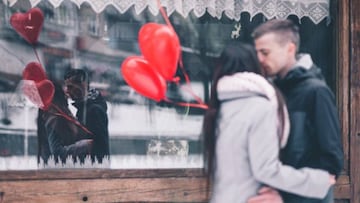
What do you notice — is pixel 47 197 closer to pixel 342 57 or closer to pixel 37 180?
pixel 37 180

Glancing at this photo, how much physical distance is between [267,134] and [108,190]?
1884 millimetres

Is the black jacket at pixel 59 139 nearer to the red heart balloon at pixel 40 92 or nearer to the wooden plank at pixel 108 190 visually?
the red heart balloon at pixel 40 92

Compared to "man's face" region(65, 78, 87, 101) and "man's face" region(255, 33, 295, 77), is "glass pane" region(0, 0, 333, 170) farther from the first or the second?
"man's face" region(255, 33, 295, 77)

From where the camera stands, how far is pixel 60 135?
4.75m

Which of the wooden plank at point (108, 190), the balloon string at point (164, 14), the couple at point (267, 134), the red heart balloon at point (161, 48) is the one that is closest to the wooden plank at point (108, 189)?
the wooden plank at point (108, 190)

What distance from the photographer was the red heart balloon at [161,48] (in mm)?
3975

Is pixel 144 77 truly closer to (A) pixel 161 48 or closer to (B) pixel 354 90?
(A) pixel 161 48

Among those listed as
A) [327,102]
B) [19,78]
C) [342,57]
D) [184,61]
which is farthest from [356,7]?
[19,78]

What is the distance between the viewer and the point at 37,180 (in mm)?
4613

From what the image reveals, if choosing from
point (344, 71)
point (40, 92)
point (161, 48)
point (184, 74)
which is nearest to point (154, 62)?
point (161, 48)

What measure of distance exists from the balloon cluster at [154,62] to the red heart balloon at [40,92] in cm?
76

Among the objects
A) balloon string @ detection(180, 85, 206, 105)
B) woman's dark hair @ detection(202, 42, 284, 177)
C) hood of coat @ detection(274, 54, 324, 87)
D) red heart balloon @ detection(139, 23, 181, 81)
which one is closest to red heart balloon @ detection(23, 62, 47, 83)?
red heart balloon @ detection(139, 23, 181, 81)

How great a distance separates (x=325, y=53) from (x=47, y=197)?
2.42 metres

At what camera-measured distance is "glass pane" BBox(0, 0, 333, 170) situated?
4.66 m
